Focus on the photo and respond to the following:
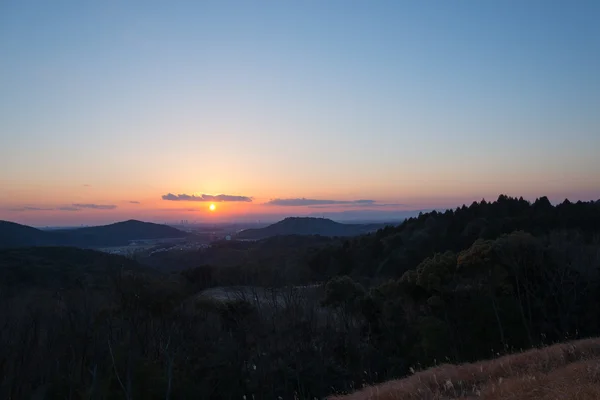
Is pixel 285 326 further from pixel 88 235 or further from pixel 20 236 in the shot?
pixel 88 235

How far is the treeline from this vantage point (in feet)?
65.2

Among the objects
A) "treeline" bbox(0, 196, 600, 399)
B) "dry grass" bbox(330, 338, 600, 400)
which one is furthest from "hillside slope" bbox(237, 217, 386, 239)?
"dry grass" bbox(330, 338, 600, 400)

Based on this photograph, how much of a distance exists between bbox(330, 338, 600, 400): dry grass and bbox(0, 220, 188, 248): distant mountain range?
191 ft

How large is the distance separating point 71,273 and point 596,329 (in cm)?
3669

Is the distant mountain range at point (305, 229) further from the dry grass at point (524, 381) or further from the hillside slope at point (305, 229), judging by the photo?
the dry grass at point (524, 381)

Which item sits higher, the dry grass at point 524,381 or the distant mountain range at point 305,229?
the dry grass at point 524,381

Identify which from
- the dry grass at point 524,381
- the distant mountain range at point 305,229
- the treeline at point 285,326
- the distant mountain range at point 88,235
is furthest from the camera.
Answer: the distant mountain range at point 305,229

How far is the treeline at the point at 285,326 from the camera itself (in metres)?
19.9

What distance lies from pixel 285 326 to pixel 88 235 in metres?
73.0

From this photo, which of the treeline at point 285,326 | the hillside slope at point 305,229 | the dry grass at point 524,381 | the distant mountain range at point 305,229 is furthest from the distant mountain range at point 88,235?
the dry grass at point 524,381

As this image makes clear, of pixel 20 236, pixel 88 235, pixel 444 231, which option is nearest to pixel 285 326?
pixel 444 231

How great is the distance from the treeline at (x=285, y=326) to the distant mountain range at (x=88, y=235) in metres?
36.7

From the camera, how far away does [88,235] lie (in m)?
89.9

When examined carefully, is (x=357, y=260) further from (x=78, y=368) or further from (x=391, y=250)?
(x=78, y=368)
